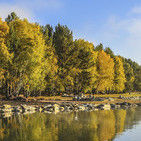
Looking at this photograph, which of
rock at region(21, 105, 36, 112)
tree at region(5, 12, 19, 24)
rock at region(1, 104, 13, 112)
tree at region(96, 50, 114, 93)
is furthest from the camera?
tree at region(96, 50, 114, 93)

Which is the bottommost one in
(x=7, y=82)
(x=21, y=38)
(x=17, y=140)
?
→ (x=17, y=140)

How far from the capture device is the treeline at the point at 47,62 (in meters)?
39.6


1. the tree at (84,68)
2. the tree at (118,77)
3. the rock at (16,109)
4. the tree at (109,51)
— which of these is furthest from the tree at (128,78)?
the rock at (16,109)

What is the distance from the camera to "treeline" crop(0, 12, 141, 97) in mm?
39625

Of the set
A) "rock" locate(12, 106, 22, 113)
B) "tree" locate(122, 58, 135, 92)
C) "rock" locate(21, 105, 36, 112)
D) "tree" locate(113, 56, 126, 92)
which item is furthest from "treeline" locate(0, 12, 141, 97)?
"tree" locate(122, 58, 135, 92)

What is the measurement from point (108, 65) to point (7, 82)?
115 feet

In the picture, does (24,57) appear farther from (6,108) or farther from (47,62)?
(47,62)

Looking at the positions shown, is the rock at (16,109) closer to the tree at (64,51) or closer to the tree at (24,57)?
the tree at (24,57)

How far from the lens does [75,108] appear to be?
121 ft

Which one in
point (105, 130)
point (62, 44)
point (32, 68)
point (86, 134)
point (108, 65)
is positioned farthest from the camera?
point (108, 65)

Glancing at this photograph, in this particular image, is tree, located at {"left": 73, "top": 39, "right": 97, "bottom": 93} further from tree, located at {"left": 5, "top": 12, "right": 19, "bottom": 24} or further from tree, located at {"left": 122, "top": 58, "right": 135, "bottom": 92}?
tree, located at {"left": 122, "top": 58, "right": 135, "bottom": 92}

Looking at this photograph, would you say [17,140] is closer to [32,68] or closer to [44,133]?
[44,133]

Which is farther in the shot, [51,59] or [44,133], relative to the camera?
[51,59]

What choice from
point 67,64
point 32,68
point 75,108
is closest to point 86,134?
point 75,108
